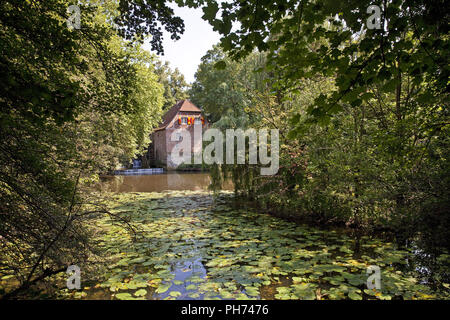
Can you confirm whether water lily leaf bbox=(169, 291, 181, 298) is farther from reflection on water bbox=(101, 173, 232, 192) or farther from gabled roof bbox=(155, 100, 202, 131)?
gabled roof bbox=(155, 100, 202, 131)

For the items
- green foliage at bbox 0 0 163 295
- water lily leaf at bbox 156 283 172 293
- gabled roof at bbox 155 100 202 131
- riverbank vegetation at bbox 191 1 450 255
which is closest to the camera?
green foliage at bbox 0 0 163 295

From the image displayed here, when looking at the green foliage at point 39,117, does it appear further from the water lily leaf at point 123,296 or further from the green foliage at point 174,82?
the green foliage at point 174,82

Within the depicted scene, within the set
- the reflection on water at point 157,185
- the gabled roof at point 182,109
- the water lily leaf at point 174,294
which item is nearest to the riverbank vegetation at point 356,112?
the water lily leaf at point 174,294

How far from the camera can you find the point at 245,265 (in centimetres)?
463

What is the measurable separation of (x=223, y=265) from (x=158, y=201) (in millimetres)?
7019

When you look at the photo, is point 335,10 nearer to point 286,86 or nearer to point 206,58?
point 286,86

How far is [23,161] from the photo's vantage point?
2656mm

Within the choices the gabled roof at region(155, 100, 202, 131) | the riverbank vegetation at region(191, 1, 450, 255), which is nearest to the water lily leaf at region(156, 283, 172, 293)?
the riverbank vegetation at region(191, 1, 450, 255)

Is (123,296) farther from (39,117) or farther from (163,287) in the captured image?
(39,117)

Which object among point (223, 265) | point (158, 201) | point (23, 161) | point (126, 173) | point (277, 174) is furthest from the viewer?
point (126, 173)

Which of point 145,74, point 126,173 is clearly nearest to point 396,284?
point 145,74

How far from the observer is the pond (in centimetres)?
368

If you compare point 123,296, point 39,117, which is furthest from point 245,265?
point 39,117

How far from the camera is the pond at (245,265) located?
3.68 m
